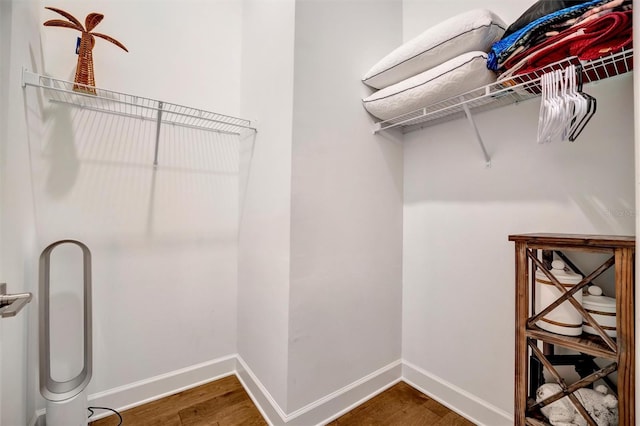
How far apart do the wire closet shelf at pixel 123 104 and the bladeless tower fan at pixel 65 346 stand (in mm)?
680

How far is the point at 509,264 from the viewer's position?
1293mm

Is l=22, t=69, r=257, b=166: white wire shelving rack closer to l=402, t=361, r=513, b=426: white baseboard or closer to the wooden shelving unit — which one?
the wooden shelving unit

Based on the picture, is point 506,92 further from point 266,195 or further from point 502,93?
point 266,195

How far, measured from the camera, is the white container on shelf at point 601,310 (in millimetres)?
870

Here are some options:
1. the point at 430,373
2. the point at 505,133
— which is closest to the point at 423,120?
the point at 505,133

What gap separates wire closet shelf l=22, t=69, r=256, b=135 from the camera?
1.24 metres

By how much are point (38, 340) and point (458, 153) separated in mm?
2242

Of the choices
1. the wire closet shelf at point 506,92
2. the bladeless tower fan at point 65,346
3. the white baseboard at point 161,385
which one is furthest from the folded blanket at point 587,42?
the white baseboard at point 161,385

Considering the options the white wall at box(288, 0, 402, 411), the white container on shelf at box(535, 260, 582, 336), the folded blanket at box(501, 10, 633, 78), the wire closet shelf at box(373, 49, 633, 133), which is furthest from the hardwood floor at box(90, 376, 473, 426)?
the folded blanket at box(501, 10, 633, 78)

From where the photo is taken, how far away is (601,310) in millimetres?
885

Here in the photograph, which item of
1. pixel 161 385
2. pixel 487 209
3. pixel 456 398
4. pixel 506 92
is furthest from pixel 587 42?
pixel 161 385

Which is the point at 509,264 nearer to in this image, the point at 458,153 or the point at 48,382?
the point at 458,153

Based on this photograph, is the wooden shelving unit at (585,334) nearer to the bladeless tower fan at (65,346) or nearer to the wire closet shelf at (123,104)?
the wire closet shelf at (123,104)

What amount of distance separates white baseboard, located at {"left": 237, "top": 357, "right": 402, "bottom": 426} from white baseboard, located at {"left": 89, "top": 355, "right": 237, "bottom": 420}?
0.15 m
